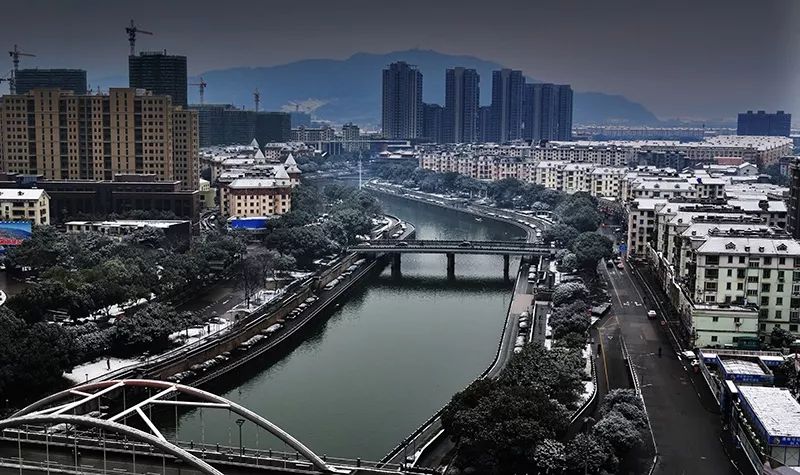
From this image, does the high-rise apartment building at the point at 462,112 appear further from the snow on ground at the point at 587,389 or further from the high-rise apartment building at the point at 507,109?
the snow on ground at the point at 587,389

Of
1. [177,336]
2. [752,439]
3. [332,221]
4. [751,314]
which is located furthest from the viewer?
[332,221]

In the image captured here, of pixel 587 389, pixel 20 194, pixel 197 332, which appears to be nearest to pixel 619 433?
pixel 587 389

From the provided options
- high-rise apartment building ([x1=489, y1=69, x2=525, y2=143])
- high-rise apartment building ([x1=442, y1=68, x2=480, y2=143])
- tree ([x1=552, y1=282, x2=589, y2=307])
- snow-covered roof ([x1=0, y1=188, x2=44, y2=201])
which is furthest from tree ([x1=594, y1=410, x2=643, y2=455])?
high-rise apartment building ([x1=489, y1=69, x2=525, y2=143])

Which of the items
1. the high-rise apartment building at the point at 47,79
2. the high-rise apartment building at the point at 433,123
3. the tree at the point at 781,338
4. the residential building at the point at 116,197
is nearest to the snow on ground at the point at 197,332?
the tree at the point at 781,338

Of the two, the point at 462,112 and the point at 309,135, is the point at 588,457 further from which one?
the point at 462,112

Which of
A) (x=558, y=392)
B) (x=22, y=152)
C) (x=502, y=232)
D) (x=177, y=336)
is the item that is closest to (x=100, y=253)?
(x=177, y=336)

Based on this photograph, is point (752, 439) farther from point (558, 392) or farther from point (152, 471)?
point (152, 471)
